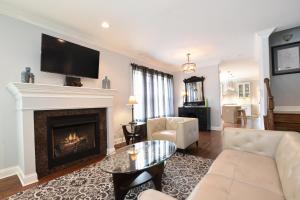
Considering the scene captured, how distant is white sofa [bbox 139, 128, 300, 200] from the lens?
111 centimetres

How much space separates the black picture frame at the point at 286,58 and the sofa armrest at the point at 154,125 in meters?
2.76

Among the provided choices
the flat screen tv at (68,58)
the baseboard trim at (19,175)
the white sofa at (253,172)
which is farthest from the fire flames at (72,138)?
the white sofa at (253,172)

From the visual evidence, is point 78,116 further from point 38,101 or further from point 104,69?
point 104,69

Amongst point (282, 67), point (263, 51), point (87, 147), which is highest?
point (263, 51)

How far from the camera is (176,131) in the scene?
3.33m

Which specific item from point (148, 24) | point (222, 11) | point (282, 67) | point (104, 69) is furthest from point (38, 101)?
point (282, 67)

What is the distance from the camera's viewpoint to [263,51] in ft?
11.0

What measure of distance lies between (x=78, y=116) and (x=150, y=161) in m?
1.92

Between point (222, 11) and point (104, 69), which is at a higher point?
point (222, 11)

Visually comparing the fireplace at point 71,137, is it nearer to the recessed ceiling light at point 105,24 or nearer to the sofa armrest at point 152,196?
the recessed ceiling light at point 105,24

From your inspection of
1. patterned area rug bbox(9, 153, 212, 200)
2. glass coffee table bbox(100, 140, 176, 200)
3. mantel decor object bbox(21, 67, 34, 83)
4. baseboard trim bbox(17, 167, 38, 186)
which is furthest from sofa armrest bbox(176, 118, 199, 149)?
mantel decor object bbox(21, 67, 34, 83)

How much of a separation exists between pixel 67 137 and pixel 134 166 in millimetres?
1891

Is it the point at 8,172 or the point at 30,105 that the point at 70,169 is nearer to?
the point at 8,172

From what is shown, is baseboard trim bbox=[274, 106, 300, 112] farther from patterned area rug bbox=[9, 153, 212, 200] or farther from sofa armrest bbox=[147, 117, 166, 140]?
sofa armrest bbox=[147, 117, 166, 140]
